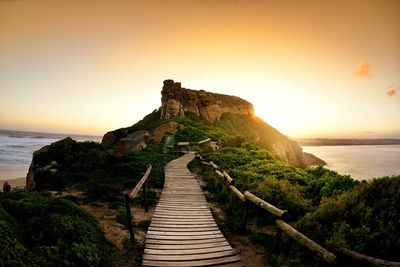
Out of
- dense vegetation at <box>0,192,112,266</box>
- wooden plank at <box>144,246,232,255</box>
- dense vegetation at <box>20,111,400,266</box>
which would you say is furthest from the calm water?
dense vegetation at <box>0,192,112,266</box>

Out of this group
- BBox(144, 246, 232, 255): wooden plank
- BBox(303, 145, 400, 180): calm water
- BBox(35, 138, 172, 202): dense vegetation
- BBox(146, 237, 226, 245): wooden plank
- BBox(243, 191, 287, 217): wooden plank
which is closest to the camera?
BBox(144, 246, 232, 255): wooden plank

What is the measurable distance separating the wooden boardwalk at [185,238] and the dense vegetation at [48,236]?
47.2 inches

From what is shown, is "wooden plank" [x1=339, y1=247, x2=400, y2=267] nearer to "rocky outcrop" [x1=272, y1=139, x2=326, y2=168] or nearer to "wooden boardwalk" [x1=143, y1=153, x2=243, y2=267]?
"wooden boardwalk" [x1=143, y1=153, x2=243, y2=267]

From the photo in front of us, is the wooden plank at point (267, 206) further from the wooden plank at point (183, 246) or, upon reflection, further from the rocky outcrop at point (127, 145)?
the rocky outcrop at point (127, 145)

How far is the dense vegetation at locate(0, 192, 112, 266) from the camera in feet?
11.6

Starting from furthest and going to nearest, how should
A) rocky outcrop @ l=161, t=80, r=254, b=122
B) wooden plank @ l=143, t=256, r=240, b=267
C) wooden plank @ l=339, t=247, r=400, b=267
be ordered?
rocky outcrop @ l=161, t=80, r=254, b=122 → wooden plank @ l=143, t=256, r=240, b=267 → wooden plank @ l=339, t=247, r=400, b=267

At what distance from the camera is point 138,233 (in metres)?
6.54

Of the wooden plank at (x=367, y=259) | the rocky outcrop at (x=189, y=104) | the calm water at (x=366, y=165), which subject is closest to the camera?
the wooden plank at (x=367, y=259)

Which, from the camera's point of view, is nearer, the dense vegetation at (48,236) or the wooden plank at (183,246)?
the dense vegetation at (48,236)

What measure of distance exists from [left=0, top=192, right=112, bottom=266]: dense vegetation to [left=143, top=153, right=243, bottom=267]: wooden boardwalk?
1200 mm

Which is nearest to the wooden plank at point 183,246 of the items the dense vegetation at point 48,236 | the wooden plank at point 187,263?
the wooden plank at point 187,263

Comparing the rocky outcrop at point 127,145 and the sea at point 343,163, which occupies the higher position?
the rocky outcrop at point 127,145

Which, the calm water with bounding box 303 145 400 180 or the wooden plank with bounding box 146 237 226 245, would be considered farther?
the calm water with bounding box 303 145 400 180

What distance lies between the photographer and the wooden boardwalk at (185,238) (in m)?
5.03
